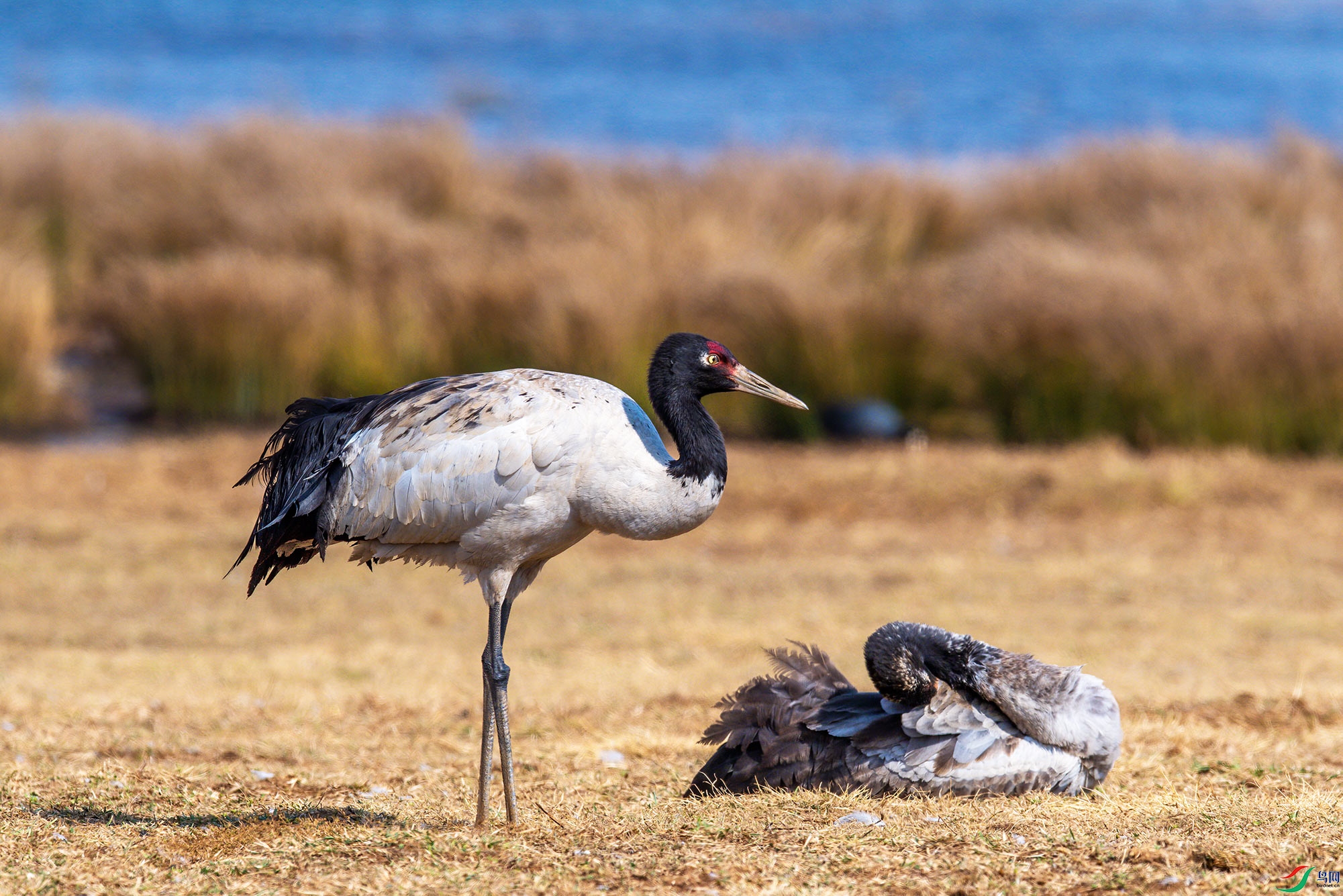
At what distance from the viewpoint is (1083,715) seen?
5.41m

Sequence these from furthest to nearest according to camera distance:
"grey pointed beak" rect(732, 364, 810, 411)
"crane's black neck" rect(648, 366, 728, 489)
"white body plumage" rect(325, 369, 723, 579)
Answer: "grey pointed beak" rect(732, 364, 810, 411) < "crane's black neck" rect(648, 366, 728, 489) < "white body plumage" rect(325, 369, 723, 579)

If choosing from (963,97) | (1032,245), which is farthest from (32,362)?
(963,97)

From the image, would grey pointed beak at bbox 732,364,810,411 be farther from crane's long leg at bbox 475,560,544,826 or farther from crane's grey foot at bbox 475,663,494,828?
crane's grey foot at bbox 475,663,494,828

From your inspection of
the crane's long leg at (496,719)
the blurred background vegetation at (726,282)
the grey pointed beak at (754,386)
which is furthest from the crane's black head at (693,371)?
the blurred background vegetation at (726,282)

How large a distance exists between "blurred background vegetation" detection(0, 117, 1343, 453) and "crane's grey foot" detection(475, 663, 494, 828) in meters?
8.85

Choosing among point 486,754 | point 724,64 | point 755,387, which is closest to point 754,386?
point 755,387

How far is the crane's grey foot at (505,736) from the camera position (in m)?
4.98

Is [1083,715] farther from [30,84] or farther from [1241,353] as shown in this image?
[30,84]

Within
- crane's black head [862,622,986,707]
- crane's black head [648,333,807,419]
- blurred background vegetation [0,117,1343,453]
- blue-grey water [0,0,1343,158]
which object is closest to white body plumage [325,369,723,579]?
crane's black head [648,333,807,419]

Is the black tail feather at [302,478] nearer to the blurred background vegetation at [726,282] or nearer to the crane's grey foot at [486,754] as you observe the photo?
the crane's grey foot at [486,754]

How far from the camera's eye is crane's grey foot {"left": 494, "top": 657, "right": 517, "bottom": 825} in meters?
4.98

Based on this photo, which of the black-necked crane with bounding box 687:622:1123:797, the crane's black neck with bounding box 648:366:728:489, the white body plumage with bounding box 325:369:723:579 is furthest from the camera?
the black-necked crane with bounding box 687:622:1123:797

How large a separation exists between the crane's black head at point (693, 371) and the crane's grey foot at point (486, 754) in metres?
1.11

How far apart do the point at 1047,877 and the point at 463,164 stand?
17.5m
